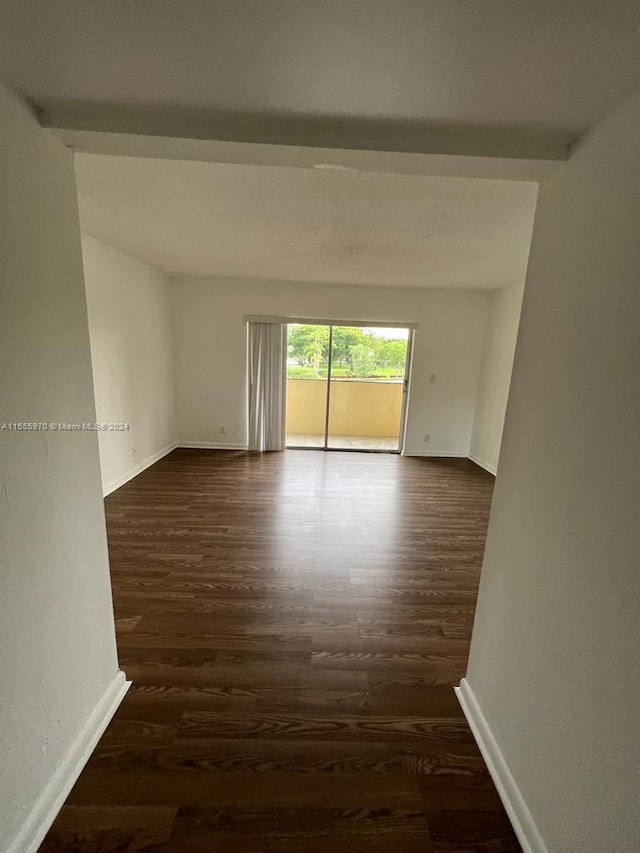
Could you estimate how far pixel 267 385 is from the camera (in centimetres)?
495

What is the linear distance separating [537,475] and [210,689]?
5.04 ft

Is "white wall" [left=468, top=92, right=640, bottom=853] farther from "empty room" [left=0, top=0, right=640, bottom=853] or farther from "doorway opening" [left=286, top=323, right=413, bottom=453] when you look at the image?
"doorway opening" [left=286, top=323, right=413, bottom=453]

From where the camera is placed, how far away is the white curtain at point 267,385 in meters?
4.84

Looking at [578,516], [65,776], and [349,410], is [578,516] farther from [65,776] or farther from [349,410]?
[349,410]

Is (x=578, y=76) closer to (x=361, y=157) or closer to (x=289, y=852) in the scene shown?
(x=361, y=157)

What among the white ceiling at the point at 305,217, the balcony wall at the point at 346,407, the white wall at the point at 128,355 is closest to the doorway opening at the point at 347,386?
the balcony wall at the point at 346,407

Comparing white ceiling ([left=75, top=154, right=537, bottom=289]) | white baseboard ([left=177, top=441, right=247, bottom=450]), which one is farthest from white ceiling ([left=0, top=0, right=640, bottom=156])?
white baseboard ([left=177, top=441, right=247, bottom=450])

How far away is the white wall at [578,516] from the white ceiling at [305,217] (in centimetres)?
106

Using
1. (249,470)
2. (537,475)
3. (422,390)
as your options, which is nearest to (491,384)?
(422,390)

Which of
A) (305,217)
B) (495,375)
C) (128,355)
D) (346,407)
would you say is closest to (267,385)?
(346,407)

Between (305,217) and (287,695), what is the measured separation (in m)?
2.69

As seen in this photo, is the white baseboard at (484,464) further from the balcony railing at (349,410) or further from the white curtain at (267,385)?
the white curtain at (267,385)

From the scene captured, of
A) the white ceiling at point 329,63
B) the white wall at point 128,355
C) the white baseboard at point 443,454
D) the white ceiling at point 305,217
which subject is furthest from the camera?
the white baseboard at point 443,454

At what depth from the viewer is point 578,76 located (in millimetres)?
750
